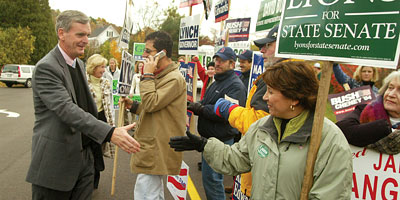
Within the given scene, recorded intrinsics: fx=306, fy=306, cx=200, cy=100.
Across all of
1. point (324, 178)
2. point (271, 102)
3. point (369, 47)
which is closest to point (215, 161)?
point (271, 102)

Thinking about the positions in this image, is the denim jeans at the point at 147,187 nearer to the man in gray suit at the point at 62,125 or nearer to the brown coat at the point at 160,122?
the brown coat at the point at 160,122

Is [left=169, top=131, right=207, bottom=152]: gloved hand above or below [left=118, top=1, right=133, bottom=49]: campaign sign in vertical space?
below

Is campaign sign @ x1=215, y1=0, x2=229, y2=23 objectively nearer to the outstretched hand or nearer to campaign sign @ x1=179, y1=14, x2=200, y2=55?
campaign sign @ x1=179, y1=14, x2=200, y2=55

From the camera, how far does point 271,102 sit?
76.0 inches

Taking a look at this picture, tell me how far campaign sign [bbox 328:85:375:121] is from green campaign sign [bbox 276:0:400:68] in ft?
3.67

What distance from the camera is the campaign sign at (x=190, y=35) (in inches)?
200

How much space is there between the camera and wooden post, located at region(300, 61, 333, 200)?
1.71m

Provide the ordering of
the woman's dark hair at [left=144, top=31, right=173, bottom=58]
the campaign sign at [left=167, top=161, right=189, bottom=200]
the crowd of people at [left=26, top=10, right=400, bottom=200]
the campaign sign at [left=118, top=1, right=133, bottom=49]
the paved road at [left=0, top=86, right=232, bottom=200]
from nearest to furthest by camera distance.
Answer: the crowd of people at [left=26, top=10, right=400, bottom=200] < the woman's dark hair at [left=144, top=31, right=173, bottom=58] < the campaign sign at [left=167, top=161, right=189, bottom=200] < the campaign sign at [left=118, top=1, right=133, bottom=49] < the paved road at [left=0, top=86, right=232, bottom=200]

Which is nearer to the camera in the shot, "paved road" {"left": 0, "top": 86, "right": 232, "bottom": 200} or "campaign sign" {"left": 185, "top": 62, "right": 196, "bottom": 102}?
"paved road" {"left": 0, "top": 86, "right": 232, "bottom": 200}

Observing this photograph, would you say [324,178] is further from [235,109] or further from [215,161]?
[235,109]

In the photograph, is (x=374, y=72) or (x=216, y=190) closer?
(x=216, y=190)

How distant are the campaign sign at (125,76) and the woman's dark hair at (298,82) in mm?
2210

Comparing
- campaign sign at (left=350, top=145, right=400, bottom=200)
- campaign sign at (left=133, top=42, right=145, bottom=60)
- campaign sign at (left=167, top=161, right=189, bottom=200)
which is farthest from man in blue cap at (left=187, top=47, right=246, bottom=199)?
campaign sign at (left=133, top=42, right=145, bottom=60)

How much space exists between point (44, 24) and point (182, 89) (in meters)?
33.2
